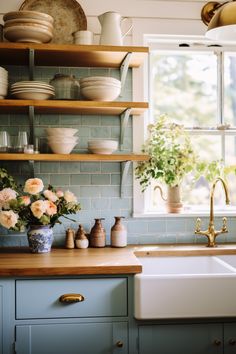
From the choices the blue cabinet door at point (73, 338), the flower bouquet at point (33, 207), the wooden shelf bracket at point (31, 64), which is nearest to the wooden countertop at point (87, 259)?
the flower bouquet at point (33, 207)

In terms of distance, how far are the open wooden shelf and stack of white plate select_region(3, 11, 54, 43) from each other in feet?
0.18

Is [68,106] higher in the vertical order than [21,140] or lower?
higher

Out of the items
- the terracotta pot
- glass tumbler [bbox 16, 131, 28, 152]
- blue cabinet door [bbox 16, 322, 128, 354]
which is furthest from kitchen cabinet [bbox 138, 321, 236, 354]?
glass tumbler [bbox 16, 131, 28, 152]

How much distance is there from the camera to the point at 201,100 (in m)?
3.46

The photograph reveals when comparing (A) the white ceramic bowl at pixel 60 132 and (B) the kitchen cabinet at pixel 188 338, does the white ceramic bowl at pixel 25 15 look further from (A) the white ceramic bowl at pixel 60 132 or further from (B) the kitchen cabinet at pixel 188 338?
(B) the kitchen cabinet at pixel 188 338

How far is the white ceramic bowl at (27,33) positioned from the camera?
279cm

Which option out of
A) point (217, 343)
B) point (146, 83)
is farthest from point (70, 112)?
point (217, 343)

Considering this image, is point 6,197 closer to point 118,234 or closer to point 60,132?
point 60,132

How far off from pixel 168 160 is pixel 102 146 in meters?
0.52

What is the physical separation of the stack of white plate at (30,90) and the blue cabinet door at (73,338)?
4.14 ft

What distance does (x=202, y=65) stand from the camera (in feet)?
11.3

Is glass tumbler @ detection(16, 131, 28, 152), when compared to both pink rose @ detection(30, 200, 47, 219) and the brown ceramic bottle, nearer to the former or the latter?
pink rose @ detection(30, 200, 47, 219)

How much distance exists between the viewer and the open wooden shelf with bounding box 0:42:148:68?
2.83 meters

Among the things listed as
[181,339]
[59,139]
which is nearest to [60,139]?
[59,139]
